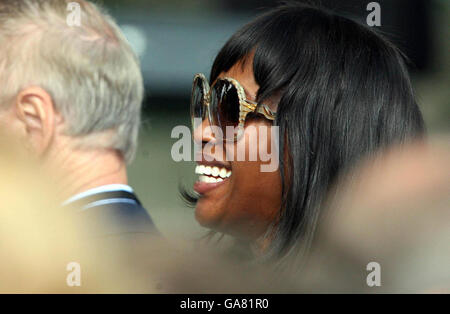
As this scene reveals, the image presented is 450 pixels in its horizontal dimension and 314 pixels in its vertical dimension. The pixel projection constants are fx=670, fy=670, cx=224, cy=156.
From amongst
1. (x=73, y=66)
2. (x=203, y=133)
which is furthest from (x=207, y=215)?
(x=73, y=66)

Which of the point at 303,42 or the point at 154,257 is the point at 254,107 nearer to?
the point at 303,42

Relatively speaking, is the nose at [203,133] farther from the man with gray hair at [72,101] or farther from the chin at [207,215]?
the man with gray hair at [72,101]

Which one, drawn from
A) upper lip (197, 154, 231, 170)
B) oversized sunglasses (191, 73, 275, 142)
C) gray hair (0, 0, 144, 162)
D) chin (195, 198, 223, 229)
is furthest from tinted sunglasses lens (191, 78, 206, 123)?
gray hair (0, 0, 144, 162)

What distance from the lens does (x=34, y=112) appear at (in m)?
1.23

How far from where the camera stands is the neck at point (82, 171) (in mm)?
1254

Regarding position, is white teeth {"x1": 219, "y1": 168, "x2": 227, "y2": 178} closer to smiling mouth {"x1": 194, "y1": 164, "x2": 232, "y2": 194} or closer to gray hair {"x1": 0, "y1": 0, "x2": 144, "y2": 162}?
smiling mouth {"x1": 194, "y1": 164, "x2": 232, "y2": 194}

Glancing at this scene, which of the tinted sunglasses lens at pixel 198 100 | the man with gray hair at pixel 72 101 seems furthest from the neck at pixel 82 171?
the tinted sunglasses lens at pixel 198 100

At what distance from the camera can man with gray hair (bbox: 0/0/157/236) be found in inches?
48.7

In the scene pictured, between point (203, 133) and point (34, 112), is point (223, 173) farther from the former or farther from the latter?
point (34, 112)

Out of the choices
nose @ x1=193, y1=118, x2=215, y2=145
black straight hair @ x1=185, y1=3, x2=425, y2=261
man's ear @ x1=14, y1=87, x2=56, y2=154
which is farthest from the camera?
nose @ x1=193, y1=118, x2=215, y2=145

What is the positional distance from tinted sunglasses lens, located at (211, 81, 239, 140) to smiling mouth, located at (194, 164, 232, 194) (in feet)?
0.28

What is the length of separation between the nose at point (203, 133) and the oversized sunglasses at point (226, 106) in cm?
1

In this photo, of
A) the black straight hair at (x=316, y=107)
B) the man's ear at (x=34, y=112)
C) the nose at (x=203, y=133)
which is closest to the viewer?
the man's ear at (x=34, y=112)
